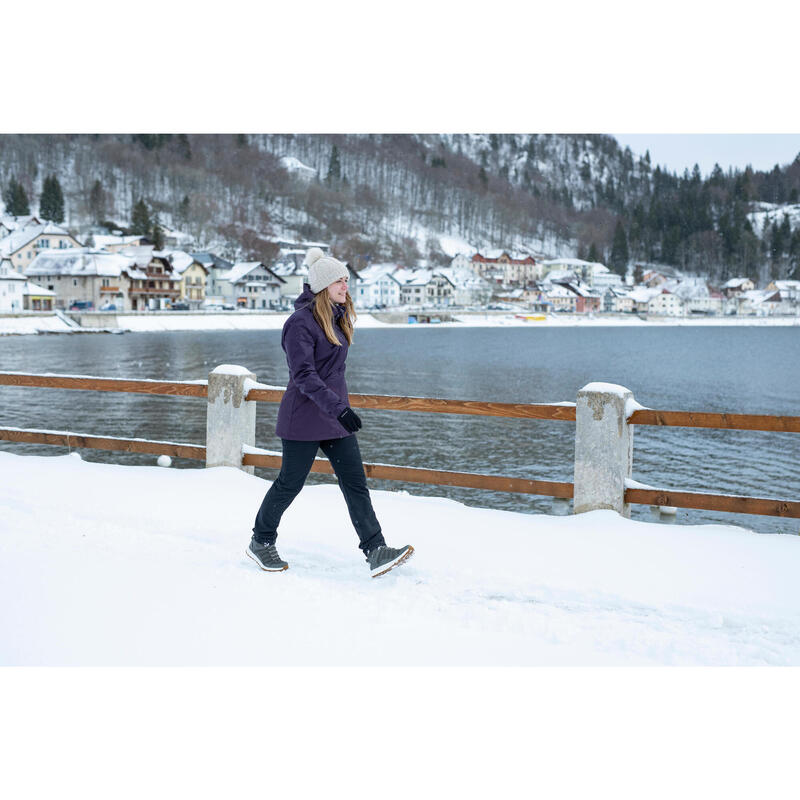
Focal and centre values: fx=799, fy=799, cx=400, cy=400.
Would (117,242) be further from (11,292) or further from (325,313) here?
(325,313)

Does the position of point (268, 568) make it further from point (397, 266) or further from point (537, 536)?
→ point (397, 266)

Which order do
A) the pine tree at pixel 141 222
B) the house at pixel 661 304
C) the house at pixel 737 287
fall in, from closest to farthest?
the pine tree at pixel 141 222 < the house at pixel 661 304 < the house at pixel 737 287

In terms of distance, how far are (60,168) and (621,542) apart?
→ 207 m

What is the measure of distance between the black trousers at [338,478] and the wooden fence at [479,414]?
1516 mm

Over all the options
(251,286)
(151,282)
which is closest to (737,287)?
(251,286)

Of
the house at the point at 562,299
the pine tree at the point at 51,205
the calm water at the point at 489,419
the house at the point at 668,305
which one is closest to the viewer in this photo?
the calm water at the point at 489,419

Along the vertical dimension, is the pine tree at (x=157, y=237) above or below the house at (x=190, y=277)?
above

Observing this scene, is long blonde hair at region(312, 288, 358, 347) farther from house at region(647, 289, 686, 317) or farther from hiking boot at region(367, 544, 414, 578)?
house at region(647, 289, 686, 317)

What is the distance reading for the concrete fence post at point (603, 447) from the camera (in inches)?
253

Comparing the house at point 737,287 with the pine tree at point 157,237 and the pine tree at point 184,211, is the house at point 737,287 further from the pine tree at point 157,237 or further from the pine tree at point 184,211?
the pine tree at point 157,237

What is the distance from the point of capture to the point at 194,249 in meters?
158

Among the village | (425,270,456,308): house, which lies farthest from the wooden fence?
(425,270,456,308): house

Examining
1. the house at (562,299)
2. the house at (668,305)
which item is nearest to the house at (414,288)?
the house at (562,299)

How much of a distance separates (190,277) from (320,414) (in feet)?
392
